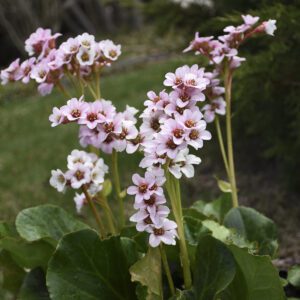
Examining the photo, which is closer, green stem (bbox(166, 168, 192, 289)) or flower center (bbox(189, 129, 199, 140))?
flower center (bbox(189, 129, 199, 140))

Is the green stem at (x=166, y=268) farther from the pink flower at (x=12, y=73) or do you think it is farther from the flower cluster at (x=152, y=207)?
the pink flower at (x=12, y=73)

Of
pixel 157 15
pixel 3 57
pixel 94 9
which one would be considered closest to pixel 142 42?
pixel 94 9

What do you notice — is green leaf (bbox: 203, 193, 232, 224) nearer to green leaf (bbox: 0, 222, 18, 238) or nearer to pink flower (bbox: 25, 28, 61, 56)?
green leaf (bbox: 0, 222, 18, 238)

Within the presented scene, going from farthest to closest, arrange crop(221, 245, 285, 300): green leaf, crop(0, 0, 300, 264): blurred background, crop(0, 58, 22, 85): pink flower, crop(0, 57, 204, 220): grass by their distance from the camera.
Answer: crop(0, 57, 204, 220): grass, crop(0, 0, 300, 264): blurred background, crop(0, 58, 22, 85): pink flower, crop(221, 245, 285, 300): green leaf

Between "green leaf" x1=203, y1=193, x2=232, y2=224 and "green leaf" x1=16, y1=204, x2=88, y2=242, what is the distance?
0.46 metres

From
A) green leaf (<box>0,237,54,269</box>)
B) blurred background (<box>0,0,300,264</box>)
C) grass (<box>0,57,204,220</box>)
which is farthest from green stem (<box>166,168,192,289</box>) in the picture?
grass (<box>0,57,204,220</box>)

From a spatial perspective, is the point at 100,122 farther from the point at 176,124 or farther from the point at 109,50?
the point at 109,50

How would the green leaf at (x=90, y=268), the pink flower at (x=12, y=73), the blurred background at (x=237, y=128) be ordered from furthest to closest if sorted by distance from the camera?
the blurred background at (x=237, y=128), the pink flower at (x=12, y=73), the green leaf at (x=90, y=268)

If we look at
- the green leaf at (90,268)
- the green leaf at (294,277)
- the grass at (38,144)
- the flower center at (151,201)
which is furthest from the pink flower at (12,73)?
the grass at (38,144)

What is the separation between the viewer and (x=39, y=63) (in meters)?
1.84

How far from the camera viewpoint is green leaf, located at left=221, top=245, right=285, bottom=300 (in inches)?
61.5

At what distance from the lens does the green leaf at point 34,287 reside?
6.19 ft

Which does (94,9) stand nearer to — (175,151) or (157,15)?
(157,15)

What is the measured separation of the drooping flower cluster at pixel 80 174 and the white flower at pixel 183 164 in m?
0.32
